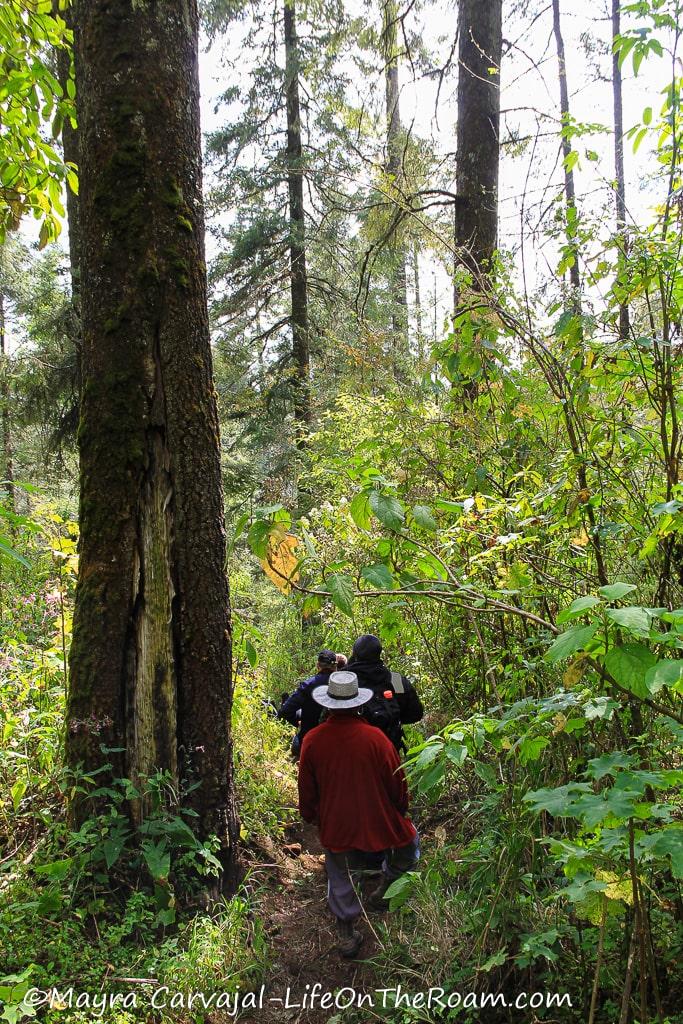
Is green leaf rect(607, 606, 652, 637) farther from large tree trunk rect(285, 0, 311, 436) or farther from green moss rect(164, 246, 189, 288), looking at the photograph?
large tree trunk rect(285, 0, 311, 436)

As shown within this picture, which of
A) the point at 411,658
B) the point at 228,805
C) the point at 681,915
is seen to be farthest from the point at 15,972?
the point at 411,658

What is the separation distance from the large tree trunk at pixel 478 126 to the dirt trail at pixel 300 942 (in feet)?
19.7

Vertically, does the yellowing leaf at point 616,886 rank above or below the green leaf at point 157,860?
above

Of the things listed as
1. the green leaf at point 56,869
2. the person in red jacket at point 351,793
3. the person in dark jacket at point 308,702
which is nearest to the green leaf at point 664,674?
the green leaf at point 56,869

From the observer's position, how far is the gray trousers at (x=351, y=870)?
13.3ft

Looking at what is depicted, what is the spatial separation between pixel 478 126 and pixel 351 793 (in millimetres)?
6631

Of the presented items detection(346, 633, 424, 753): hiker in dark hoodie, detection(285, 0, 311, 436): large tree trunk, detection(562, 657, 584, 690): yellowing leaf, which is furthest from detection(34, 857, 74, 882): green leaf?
detection(285, 0, 311, 436): large tree trunk

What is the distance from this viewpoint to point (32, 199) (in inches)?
139

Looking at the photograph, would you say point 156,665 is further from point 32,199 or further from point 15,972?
point 32,199

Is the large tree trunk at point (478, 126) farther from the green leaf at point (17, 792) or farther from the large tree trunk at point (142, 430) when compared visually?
the green leaf at point (17, 792)

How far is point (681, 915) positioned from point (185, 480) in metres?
3.01

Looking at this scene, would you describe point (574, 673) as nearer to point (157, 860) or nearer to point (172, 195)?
point (157, 860)

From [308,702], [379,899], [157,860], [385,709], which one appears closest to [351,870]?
[379,899]

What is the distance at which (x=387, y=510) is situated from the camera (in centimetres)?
213
